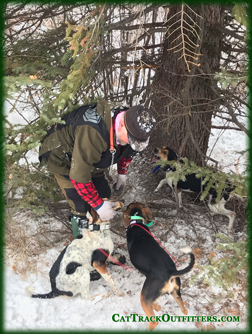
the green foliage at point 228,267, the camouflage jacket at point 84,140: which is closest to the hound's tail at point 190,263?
the green foliage at point 228,267

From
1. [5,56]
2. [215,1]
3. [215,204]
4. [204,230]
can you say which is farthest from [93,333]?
[215,1]

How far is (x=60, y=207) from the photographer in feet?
14.1

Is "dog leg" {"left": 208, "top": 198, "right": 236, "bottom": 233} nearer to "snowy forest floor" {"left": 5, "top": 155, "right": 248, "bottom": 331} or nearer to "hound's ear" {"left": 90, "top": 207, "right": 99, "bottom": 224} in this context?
"snowy forest floor" {"left": 5, "top": 155, "right": 248, "bottom": 331}

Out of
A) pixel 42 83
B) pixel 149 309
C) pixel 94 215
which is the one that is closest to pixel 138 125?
pixel 42 83

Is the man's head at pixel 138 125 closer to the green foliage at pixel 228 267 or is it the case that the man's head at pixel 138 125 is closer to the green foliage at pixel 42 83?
the green foliage at pixel 42 83

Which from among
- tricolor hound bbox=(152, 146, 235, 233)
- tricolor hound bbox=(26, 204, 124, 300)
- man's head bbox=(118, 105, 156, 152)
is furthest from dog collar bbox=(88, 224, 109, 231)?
tricolor hound bbox=(152, 146, 235, 233)

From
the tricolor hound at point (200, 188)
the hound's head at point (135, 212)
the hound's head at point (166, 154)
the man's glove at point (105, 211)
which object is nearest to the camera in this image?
the man's glove at point (105, 211)

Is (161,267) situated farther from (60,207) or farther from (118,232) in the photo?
(60,207)

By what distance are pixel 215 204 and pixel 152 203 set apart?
104 cm

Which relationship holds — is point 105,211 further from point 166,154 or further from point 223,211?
point 223,211

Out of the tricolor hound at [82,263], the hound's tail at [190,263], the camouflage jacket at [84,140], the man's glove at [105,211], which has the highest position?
the camouflage jacket at [84,140]

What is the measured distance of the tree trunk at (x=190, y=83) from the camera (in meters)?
3.82

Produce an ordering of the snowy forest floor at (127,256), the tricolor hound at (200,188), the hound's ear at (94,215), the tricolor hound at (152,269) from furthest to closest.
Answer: the tricolor hound at (200,188) < the hound's ear at (94,215) < the snowy forest floor at (127,256) < the tricolor hound at (152,269)

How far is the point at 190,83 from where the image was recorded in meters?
3.92
